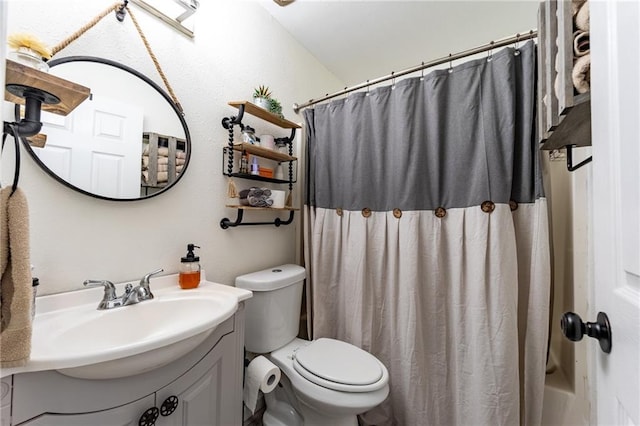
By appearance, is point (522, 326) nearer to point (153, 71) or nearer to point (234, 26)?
point (153, 71)

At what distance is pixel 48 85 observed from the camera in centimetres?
63

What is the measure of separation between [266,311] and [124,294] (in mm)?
595

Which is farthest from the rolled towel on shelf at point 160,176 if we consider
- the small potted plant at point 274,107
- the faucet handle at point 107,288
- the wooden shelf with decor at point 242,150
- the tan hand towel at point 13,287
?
the small potted plant at point 274,107

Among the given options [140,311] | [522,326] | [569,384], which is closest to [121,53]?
[140,311]

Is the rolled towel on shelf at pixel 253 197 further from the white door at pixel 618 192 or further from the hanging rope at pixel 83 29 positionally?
the white door at pixel 618 192

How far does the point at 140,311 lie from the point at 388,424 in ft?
4.28

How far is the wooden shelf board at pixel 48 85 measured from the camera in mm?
578

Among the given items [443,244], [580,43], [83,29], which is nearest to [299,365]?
[443,244]

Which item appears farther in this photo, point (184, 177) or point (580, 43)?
point (184, 177)

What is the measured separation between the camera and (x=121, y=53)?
37.3 inches

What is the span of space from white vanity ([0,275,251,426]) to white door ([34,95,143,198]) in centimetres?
37

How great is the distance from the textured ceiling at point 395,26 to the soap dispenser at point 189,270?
1492 mm

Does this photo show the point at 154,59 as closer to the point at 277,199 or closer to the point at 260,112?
the point at 260,112

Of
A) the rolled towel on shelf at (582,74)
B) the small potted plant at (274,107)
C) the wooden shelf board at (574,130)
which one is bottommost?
the wooden shelf board at (574,130)
